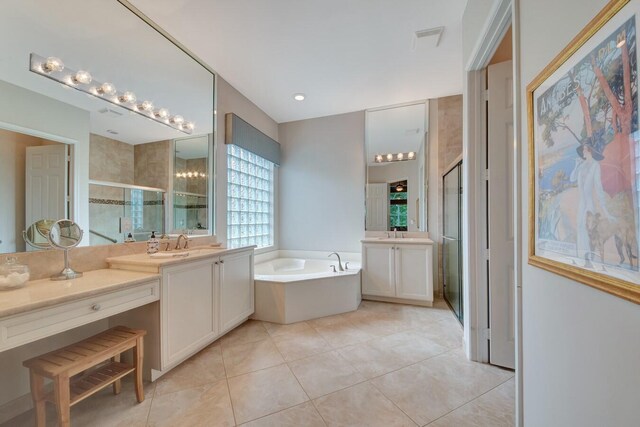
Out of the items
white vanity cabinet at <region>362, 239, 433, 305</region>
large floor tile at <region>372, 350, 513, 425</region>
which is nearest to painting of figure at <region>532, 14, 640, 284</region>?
large floor tile at <region>372, 350, 513, 425</region>

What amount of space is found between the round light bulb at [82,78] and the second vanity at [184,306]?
1239 mm

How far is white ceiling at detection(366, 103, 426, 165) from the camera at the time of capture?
360 centimetres

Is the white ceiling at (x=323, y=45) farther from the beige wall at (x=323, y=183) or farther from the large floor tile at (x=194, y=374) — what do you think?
the large floor tile at (x=194, y=374)

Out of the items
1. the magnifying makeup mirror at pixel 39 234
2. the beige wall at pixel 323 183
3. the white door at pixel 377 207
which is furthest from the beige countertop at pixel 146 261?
the white door at pixel 377 207

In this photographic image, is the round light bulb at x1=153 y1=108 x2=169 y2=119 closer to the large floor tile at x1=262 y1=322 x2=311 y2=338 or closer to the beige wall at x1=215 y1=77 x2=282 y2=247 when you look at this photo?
the beige wall at x1=215 y1=77 x2=282 y2=247

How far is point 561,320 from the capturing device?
826 millimetres

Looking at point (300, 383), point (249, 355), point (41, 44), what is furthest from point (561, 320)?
point (41, 44)

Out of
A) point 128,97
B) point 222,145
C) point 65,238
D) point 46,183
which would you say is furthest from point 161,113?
point 65,238

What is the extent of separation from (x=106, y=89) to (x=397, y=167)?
3.30 metres

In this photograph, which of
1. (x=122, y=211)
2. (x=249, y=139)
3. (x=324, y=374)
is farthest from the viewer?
(x=249, y=139)

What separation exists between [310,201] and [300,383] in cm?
276

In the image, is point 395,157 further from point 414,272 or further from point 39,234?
point 39,234

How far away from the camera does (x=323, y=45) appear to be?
2.36 m

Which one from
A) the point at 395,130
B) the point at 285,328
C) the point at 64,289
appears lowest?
the point at 285,328
